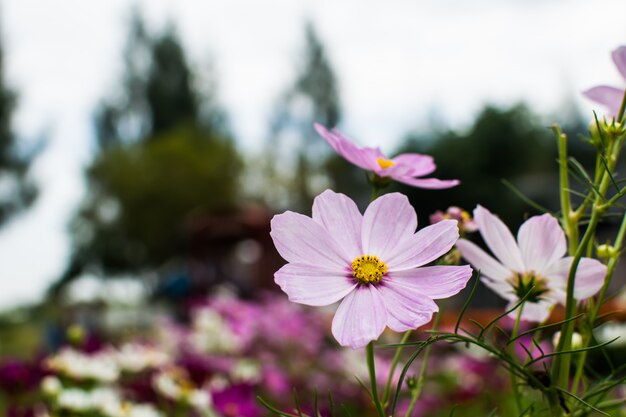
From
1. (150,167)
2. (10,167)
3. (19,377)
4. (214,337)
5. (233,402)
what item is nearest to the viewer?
(233,402)

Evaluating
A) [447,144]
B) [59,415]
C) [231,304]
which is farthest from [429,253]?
[447,144]

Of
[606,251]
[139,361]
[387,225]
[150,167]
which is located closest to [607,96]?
[606,251]

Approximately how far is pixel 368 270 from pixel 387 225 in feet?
0.10

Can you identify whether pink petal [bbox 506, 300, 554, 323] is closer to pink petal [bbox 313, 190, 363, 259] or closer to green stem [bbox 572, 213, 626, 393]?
green stem [bbox 572, 213, 626, 393]

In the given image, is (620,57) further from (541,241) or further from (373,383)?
(373,383)

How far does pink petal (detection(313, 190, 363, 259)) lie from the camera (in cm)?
45

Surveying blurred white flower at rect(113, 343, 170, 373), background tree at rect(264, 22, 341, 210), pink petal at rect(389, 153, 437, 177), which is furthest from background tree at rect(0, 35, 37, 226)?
pink petal at rect(389, 153, 437, 177)

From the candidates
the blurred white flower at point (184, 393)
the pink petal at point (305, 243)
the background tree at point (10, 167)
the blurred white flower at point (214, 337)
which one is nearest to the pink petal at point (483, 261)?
the pink petal at point (305, 243)

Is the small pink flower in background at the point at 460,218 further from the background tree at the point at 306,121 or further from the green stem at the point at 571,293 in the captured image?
the background tree at the point at 306,121

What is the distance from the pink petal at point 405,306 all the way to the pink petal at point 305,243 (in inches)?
1.3

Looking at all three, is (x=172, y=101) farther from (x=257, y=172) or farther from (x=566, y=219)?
(x=566, y=219)

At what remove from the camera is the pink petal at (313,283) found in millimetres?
425

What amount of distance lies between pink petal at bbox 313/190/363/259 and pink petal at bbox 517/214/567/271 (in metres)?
0.13

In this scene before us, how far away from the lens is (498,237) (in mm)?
529
